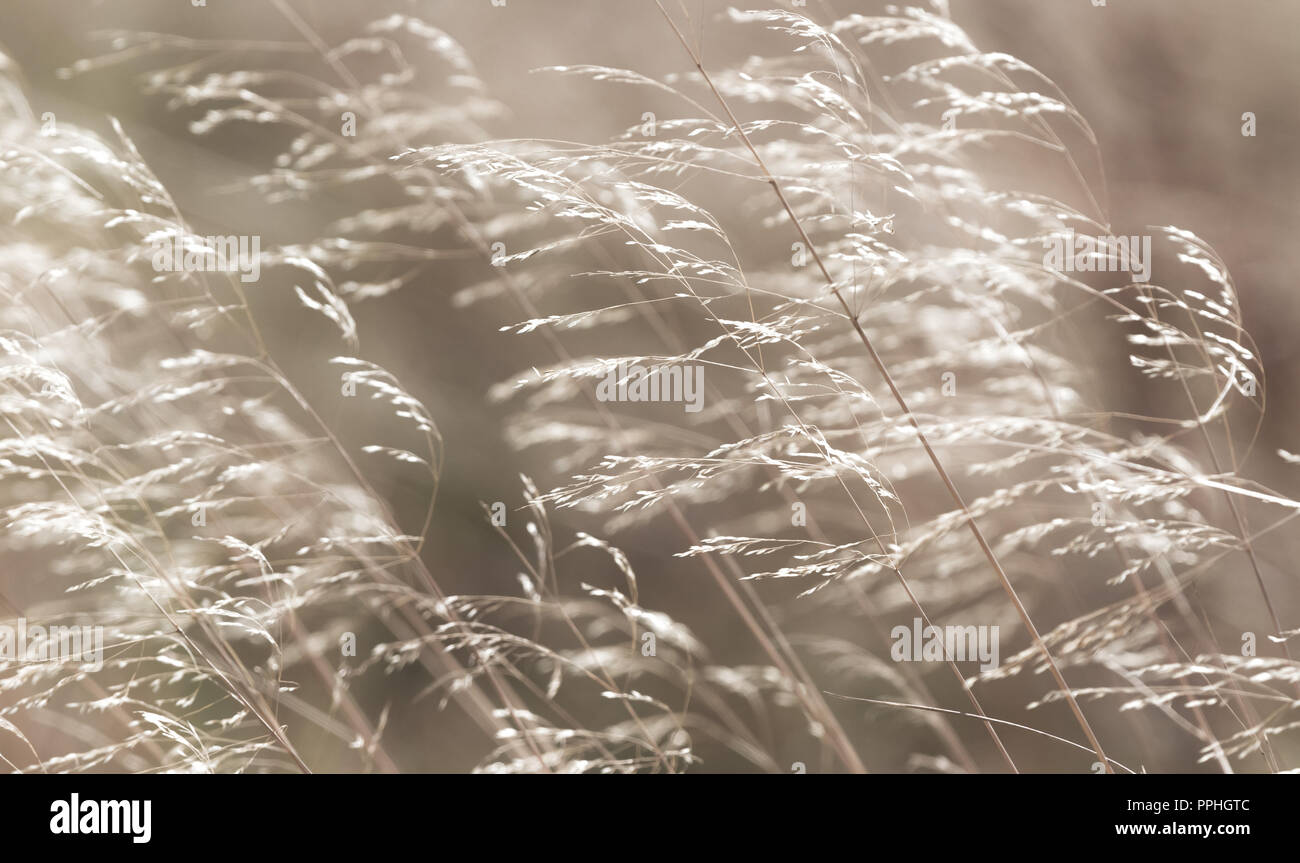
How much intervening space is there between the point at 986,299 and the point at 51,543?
9.22ft

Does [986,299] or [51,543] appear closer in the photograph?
[986,299]

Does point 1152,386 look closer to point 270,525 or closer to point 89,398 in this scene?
point 270,525

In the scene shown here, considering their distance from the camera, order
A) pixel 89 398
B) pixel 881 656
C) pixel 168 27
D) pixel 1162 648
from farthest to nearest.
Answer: pixel 168 27
pixel 881 656
pixel 89 398
pixel 1162 648

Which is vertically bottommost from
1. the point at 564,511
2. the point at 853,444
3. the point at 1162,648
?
the point at 564,511

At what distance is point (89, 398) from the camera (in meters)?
2.02

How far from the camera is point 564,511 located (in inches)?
97.9

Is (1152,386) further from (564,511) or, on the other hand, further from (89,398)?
(89,398)
